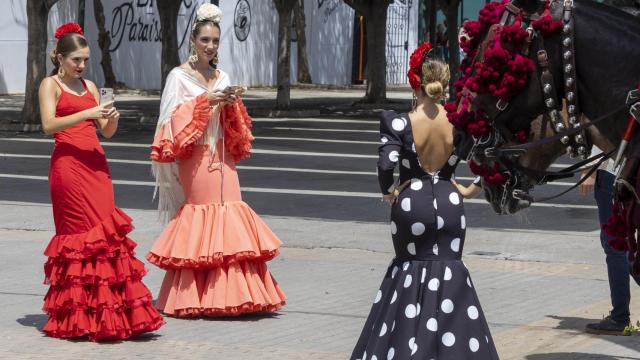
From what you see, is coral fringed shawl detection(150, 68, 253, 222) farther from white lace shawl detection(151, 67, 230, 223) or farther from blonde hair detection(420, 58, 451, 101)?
blonde hair detection(420, 58, 451, 101)

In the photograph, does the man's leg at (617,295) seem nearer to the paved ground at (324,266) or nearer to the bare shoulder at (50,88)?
the paved ground at (324,266)

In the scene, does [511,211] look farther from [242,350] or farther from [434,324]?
[242,350]

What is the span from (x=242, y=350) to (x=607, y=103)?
3634 millimetres

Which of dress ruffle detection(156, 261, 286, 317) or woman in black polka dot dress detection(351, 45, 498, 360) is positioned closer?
woman in black polka dot dress detection(351, 45, 498, 360)

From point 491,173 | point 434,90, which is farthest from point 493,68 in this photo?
point 434,90

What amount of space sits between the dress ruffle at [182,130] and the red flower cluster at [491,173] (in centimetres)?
397

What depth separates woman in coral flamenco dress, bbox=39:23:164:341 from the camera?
777 centimetres

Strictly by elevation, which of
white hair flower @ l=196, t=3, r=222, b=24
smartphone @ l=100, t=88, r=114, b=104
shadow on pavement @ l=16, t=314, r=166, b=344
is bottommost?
shadow on pavement @ l=16, t=314, r=166, b=344

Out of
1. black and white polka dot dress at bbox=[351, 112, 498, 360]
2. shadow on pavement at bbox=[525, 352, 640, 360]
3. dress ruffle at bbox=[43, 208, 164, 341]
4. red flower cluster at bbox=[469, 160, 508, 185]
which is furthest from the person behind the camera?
dress ruffle at bbox=[43, 208, 164, 341]

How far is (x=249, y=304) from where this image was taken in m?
8.45

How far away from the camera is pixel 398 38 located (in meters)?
44.2

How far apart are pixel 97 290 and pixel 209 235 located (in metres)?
1.06

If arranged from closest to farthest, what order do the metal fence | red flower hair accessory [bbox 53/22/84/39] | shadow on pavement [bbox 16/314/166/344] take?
1. shadow on pavement [bbox 16/314/166/344]
2. red flower hair accessory [bbox 53/22/84/39]
3. the metal fence

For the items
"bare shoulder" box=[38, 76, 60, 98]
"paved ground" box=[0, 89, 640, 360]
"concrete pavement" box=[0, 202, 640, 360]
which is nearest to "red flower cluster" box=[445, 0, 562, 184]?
"paved ground" box=[0, 89, 640, 360]
